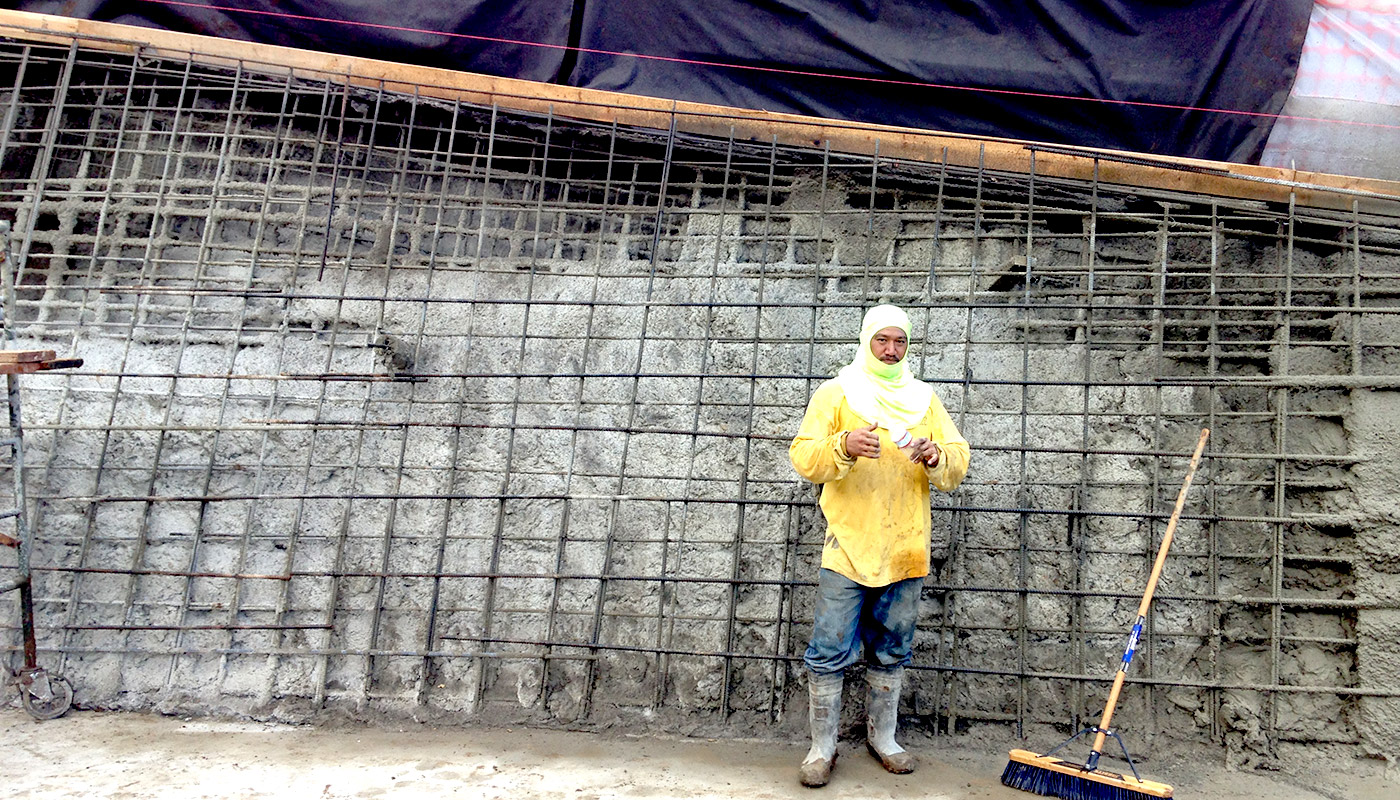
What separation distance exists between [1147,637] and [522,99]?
3.68 metres

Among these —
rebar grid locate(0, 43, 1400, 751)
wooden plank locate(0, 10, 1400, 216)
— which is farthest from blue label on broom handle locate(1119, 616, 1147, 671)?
wooden plank locate(0, 10, 1400, 216)

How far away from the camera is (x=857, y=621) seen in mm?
3527

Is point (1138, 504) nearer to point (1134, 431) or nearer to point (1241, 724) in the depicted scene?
point (1134, 431)

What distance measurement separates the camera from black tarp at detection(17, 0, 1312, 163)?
15.0 feet

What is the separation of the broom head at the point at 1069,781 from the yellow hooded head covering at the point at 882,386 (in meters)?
1.26

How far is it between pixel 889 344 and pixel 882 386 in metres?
0.16

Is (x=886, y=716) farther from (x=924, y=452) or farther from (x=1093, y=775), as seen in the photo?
(x=924, y=452)

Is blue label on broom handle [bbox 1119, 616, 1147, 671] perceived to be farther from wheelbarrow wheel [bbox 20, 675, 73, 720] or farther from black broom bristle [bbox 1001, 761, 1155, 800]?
wheelbarrow wheel [bbox 20, 675, 73, 720]

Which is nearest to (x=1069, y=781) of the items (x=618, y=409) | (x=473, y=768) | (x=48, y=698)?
(x=473, y=768)

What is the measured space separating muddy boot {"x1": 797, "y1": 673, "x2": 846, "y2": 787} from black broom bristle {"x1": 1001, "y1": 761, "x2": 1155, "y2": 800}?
0.63 metres

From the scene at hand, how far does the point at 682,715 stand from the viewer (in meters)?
4.11

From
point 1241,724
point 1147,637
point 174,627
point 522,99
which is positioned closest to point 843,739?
point 1147,637

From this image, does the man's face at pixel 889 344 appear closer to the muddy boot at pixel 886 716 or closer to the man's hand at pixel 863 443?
the man's hand at pixel 863 443

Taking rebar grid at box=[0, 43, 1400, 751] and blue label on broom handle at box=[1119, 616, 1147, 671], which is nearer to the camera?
blue label on broom handle at box=[1119, 616, 1147, 671]
